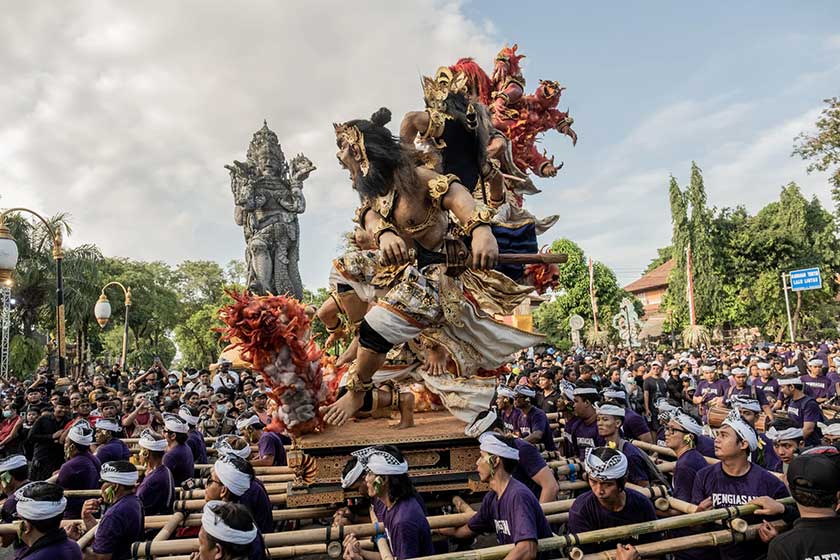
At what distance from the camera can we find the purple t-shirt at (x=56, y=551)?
2914mm

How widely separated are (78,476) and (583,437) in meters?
4.75

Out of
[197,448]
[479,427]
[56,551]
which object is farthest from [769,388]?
[56,551]

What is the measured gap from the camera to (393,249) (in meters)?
3.87

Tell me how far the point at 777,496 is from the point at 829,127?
80.4ft

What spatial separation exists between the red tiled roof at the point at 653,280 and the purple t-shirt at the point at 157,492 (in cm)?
5475

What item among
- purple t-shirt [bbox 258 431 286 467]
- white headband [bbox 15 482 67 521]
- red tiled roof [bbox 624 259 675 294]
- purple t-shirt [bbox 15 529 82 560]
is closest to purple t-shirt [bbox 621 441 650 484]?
purple t-shirt [bbox 258 431 286 467]

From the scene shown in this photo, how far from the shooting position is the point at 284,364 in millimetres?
3906

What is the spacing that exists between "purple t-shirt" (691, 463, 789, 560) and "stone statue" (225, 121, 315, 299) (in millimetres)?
23015

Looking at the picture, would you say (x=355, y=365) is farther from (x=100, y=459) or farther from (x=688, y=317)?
(x=688, y=317)

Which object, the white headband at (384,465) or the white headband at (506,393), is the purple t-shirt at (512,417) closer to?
the white headband at (506,393)

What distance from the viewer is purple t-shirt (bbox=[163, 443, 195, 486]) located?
15.9ft

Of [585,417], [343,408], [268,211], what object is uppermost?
[268,211]

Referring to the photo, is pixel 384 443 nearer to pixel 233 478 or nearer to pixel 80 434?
pixel 233 478

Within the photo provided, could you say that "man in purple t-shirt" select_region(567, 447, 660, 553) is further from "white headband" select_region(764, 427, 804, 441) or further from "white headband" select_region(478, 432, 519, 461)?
"white headband" select_region(764, 427, 804, 441)
